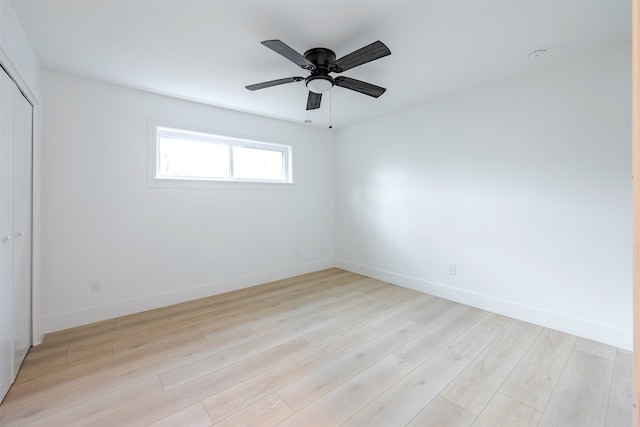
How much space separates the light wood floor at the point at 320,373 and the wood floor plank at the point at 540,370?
1cm

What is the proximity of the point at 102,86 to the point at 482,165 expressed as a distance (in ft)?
13.1

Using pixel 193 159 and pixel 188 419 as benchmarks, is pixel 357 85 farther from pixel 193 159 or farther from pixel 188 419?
pixel 188 419

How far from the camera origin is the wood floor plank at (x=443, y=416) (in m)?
1.40

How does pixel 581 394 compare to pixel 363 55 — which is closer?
pixel 581 394

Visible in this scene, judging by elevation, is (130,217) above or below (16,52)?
below

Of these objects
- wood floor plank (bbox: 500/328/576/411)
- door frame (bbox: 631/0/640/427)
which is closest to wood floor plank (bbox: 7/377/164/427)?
door frame (bbox: 631/0/640/427)

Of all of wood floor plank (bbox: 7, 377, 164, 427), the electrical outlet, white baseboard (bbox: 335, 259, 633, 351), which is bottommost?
wood floor plank (bbox: 7, 377, 164, 427)

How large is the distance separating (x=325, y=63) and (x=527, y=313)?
2.95m

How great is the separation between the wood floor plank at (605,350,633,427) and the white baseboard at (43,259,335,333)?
3326 mm

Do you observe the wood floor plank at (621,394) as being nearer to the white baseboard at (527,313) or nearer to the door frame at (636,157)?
the white baseboard at (527,313)

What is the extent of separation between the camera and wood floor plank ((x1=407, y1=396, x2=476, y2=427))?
4.60 feet

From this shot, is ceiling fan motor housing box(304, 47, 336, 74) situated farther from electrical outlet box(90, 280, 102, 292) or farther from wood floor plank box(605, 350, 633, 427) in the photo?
electrical outlet box(90, 280, 102, 292)

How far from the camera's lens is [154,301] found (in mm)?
2898

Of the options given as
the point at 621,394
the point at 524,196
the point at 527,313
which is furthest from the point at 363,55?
the point at 527,313
